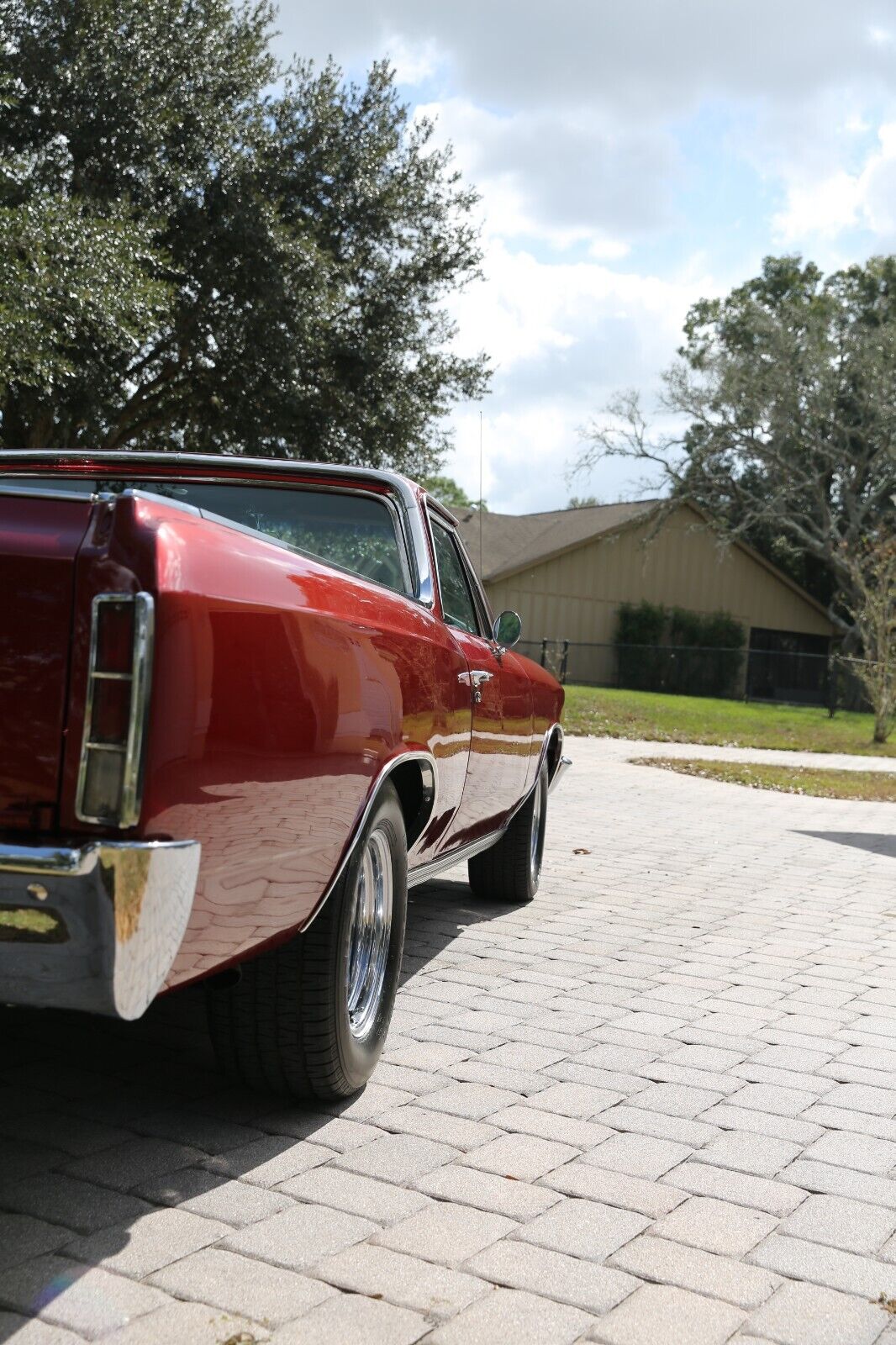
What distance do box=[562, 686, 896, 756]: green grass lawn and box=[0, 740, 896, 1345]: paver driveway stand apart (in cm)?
1752

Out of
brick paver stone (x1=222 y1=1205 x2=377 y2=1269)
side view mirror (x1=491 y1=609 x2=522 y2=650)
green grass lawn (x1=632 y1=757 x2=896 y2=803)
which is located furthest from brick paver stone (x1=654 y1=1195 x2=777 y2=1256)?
green grass lawn (x1=632 y1=757 x2=896 y2=803)

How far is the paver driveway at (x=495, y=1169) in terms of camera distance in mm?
2643

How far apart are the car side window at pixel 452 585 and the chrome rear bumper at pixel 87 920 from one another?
8.93 feet

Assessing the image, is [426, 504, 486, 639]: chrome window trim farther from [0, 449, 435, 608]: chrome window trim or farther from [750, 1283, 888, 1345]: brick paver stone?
[750, 1283, 888, 1345]: brick paver stone

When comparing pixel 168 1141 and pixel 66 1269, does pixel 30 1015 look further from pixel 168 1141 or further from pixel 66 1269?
pixel 66 1269

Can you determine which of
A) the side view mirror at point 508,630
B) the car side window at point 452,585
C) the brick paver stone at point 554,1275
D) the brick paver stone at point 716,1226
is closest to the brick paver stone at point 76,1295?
the brick paver stone at point 554,1275

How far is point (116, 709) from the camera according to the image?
254 centimetres

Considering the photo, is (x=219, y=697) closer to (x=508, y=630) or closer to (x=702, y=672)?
(x=508, y=630)

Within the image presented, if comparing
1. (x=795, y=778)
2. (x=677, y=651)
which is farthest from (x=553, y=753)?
(x=677, y=651)

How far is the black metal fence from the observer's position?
40.7 m

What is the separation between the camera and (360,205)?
21.4 meters

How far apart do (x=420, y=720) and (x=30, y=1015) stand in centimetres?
164

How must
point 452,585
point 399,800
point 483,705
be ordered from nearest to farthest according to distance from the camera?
point 399,800 < point 483,705 < point 452,585

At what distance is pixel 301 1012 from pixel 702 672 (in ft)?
128
